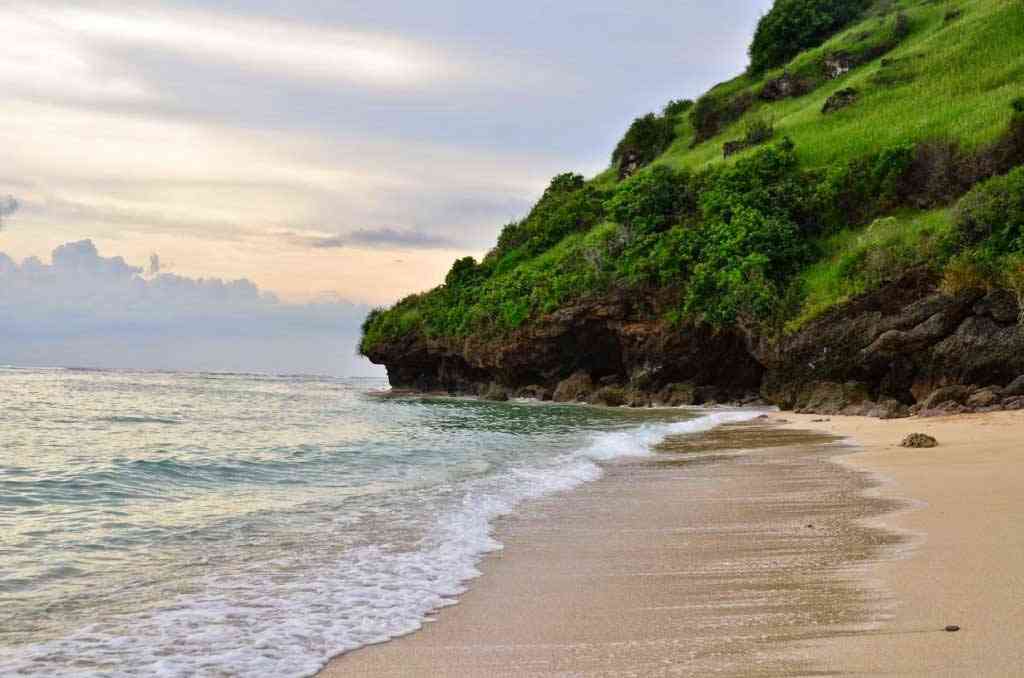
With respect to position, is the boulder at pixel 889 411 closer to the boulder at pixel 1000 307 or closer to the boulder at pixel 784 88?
the boulder at pixel 1000 307

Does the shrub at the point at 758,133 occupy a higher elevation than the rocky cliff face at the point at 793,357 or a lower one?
higher

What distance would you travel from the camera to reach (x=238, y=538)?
27.2ft

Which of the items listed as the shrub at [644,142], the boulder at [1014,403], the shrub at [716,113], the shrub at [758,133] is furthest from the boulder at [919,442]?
the shrub at [644,142]

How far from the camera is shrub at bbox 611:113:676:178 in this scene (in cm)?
6066

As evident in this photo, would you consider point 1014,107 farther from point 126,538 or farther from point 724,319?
point 126,538

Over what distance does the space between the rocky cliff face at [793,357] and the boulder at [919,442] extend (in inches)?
322

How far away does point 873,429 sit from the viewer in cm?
1975

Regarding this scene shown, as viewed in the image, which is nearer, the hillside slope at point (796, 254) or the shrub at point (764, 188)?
the hillside slope at point (796, 254)

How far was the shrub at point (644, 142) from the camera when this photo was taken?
60656 millimetres

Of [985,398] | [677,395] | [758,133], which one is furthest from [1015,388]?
[758,133]

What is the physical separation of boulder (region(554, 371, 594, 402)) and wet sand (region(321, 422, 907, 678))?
33167 mm

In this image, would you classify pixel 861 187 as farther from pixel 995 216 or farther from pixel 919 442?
pixel 919 442

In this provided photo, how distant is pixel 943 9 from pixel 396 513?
56822mm

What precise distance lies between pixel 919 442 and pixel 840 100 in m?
34.8
